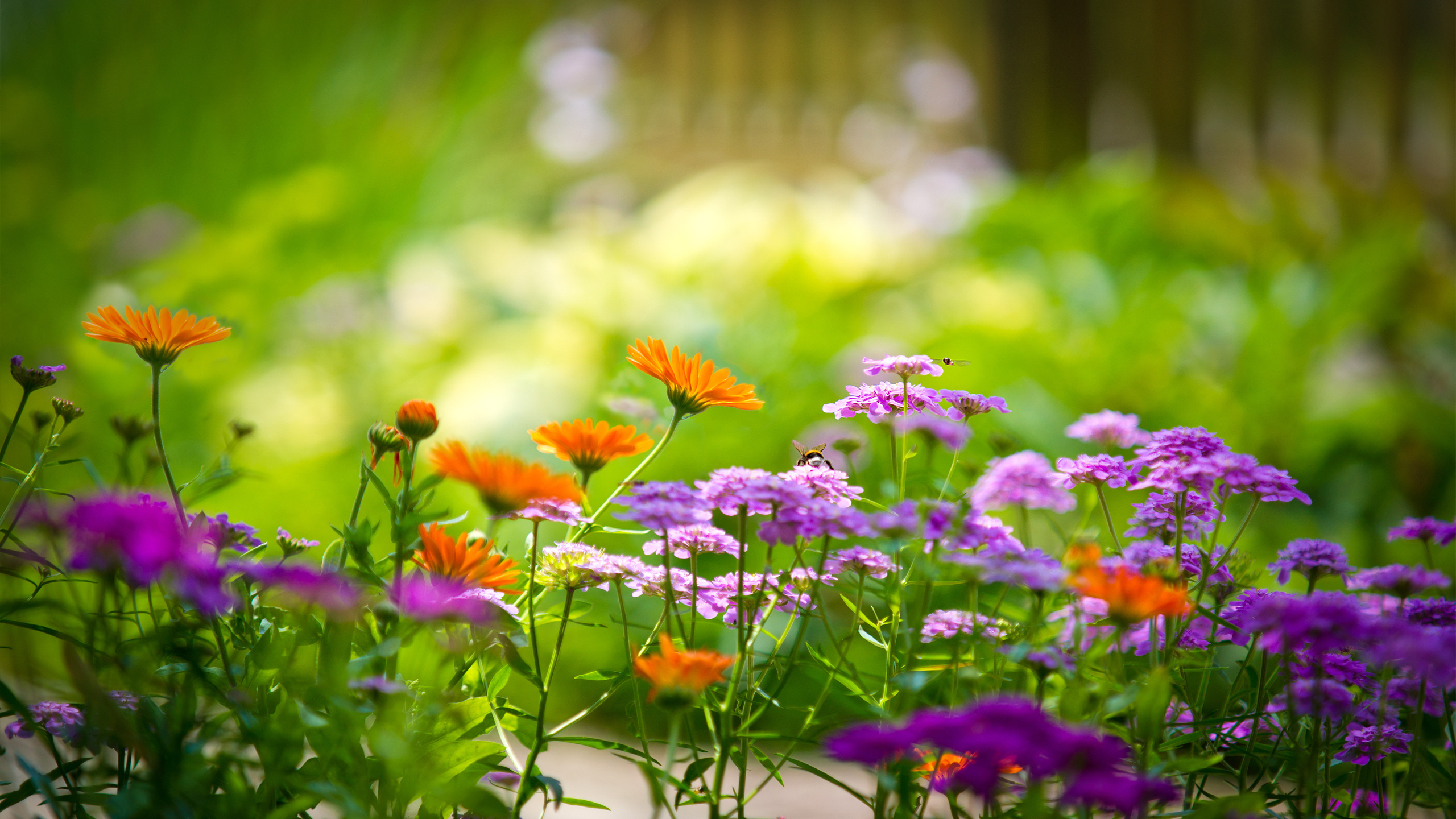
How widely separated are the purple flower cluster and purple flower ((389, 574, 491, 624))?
0.16 meters

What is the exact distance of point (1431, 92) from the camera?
8.42 feet

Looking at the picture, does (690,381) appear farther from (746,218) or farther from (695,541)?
(746,218)

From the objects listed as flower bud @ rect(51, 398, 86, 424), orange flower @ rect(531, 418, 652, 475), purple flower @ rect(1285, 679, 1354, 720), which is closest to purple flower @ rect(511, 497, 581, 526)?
orange flower @ rect(531, 418, 652, 475)

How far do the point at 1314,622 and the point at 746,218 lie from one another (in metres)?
2.26

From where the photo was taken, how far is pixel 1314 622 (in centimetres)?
42

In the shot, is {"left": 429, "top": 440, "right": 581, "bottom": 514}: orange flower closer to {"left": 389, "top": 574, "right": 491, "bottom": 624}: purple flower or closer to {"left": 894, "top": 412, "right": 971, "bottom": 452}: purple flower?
{"left": 389, "top": 574, "right": 491, "bottom": 624}: purple flower

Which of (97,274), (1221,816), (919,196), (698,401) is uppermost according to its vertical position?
(919,196)

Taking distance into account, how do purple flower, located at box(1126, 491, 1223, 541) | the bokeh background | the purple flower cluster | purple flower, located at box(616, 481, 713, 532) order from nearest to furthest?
1. the purple flower cluster
2. purple flower, located at box(616, 481, 713, 532)
3. purple flower, located at box(1126, 491, 1223, 541)
4. the bokeh background

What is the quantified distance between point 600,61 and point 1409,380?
2.12 metres

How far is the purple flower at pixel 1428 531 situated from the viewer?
0.54 m

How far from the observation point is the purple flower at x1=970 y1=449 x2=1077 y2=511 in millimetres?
467

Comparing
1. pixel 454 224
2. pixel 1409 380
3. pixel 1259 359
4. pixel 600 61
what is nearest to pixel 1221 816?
pixel 1259 359

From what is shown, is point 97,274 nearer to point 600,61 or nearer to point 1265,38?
point 600,61

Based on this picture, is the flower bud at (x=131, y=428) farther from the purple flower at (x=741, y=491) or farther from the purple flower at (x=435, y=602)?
the purple flower at (x=741, y=491)
